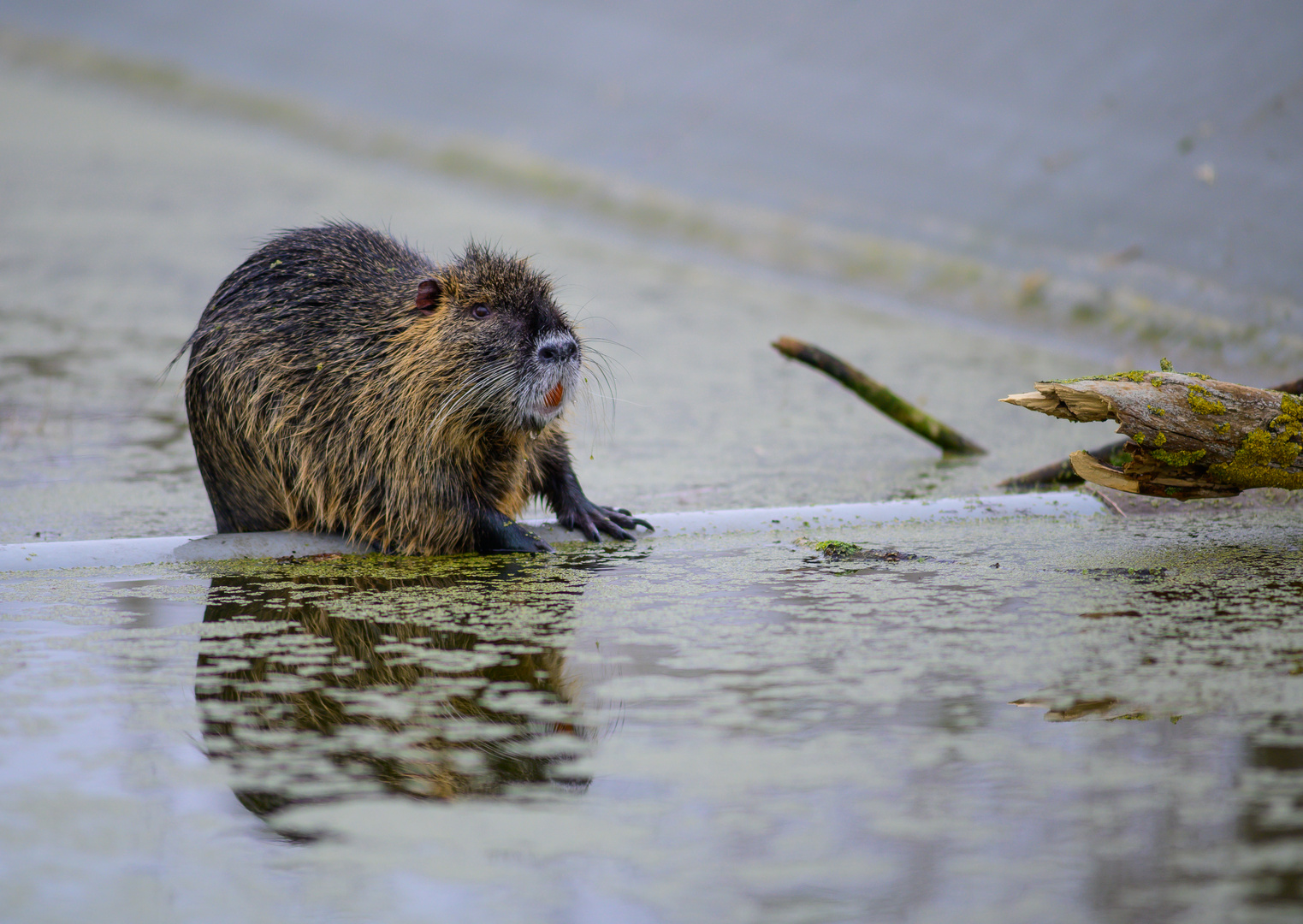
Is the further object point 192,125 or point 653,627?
point 192,125

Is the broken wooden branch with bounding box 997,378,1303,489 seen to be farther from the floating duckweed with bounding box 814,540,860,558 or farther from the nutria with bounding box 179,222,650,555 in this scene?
the nutria with bounding box 179,222,650,555

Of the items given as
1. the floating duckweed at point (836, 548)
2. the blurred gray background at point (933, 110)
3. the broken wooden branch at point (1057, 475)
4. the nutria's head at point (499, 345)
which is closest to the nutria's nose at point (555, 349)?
the nutria's head at point (499, 345)

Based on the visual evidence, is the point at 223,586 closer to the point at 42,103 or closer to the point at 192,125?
the point at 192,125

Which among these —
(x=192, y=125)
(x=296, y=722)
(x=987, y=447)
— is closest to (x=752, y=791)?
(x=296, y=722)

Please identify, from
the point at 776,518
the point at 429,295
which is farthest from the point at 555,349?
the point at 776,518

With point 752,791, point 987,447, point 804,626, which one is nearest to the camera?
point 752,791

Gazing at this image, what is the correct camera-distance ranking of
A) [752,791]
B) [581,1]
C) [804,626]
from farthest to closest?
[581,1]
[804,626]
[752,791]

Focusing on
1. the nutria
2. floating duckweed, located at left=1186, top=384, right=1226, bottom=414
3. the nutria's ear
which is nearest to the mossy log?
floating duckweed, located at left=1186, top=384, right=1226, bottom=414

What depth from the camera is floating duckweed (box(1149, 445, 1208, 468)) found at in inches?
111

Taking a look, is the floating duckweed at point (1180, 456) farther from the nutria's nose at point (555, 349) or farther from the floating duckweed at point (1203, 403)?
the nutria's nose at point (555, 349)

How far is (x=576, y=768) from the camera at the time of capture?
1919 mm

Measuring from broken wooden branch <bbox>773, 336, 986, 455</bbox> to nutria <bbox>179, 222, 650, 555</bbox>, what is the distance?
781 mm

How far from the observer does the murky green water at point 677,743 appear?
160 cm

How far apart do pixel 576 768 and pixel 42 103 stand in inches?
446
